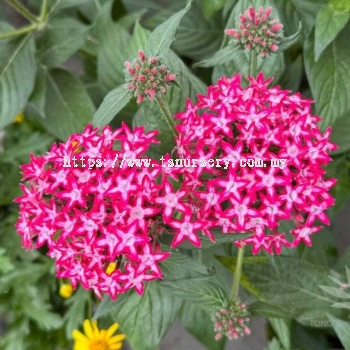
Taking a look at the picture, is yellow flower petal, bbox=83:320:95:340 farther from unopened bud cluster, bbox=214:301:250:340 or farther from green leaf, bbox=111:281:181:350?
unopened bud cluster, bbox=214:301:250:340

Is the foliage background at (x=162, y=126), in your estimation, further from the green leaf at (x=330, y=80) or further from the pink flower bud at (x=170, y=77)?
the pink flower bud at (x=170, y=77)

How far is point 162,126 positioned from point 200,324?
508mm

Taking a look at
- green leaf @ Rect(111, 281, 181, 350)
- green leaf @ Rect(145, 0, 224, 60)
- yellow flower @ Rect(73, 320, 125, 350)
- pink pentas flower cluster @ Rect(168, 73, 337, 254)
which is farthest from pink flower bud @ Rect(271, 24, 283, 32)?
yellow flower @ Rect(73, 320, 125, 350)

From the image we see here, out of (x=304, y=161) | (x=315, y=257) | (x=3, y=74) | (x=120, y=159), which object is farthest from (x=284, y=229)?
(x=3, y=74)

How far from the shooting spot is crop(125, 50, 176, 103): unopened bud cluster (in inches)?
26.8

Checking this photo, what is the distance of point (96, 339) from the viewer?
1.21m

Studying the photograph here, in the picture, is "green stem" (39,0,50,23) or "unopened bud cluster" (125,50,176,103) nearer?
"unopened bud cluster" (125,50,176,103)

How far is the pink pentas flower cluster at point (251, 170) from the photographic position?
66 centimetres

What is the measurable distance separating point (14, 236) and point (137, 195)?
827 mm

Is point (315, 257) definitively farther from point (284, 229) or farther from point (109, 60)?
point (109, 60)

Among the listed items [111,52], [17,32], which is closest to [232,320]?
[111,52]

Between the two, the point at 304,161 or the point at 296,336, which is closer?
the point at 304,161

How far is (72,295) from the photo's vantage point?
141 cm

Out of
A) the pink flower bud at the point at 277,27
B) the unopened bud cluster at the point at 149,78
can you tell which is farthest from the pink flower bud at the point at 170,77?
the pink flower bud at the point at 277,27
